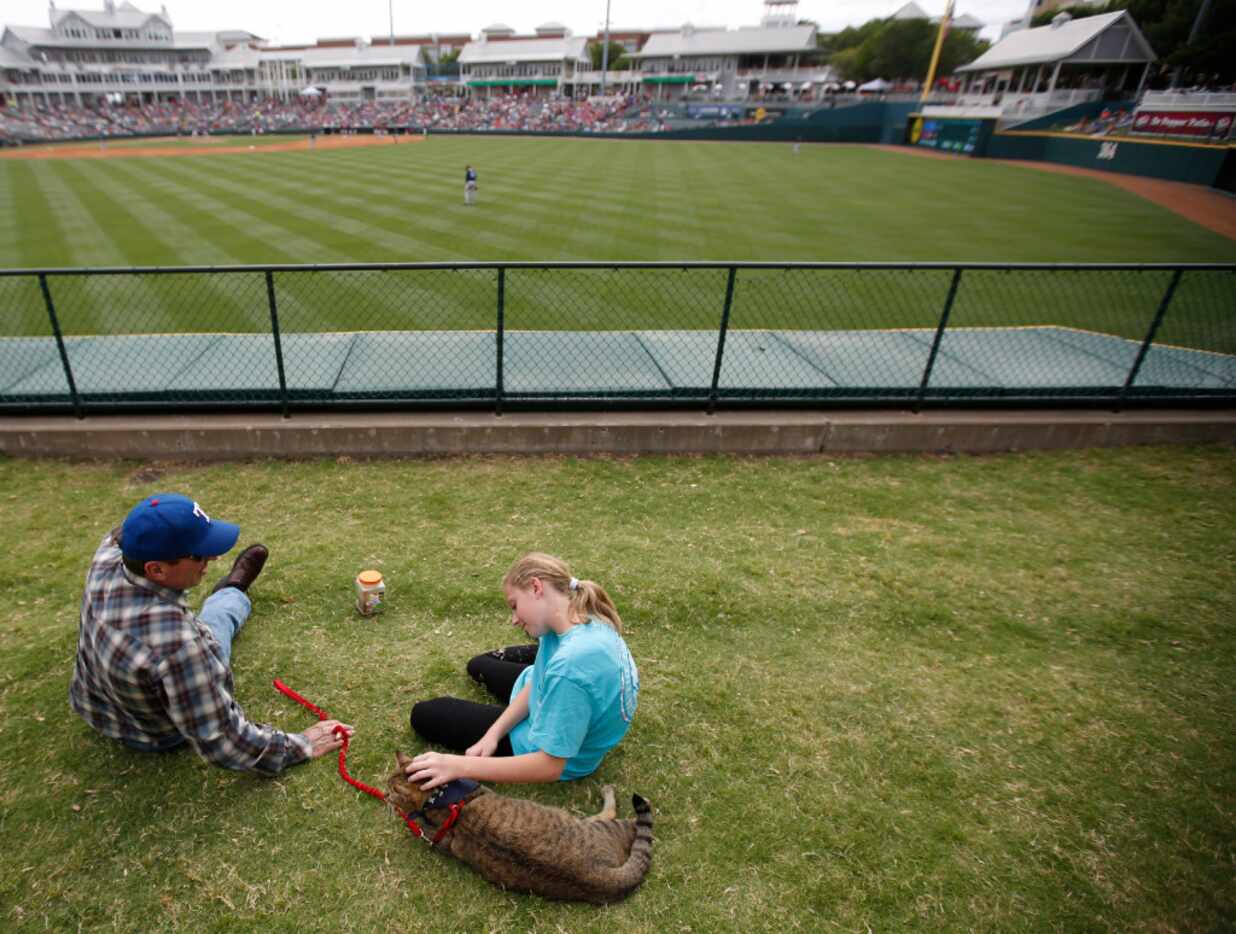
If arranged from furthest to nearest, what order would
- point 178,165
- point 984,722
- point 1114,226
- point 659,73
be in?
point 659,73, point 178,165, point 1114,226, point 984,722

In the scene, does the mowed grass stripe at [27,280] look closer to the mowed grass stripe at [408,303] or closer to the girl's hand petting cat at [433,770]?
the mowed grass stripe at [408,303]

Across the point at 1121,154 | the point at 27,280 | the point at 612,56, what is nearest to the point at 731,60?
the point at 612,56

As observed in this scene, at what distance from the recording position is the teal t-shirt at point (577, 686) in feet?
8.13

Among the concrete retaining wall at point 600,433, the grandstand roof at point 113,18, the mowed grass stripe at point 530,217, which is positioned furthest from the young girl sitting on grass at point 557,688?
the grandstand roof at point 113,18

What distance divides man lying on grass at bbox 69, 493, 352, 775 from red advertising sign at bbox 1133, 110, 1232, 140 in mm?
35191

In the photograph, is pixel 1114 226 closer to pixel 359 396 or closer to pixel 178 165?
pixel 359 396

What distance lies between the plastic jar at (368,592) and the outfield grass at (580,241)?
5088 millimetres

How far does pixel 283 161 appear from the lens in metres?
29.4

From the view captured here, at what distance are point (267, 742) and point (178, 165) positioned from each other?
32.9 m

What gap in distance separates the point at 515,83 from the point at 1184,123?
263 ft

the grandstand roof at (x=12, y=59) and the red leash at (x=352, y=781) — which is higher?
the grandstand roof at (x=12, y=59)

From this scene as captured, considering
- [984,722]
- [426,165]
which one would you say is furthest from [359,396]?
[426,165]

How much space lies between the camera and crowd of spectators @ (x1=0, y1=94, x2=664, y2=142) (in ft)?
186

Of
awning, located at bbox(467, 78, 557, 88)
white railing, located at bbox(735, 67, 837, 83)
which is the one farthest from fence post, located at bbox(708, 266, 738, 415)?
awning, located at bbox(467, 78, 557, 88)
